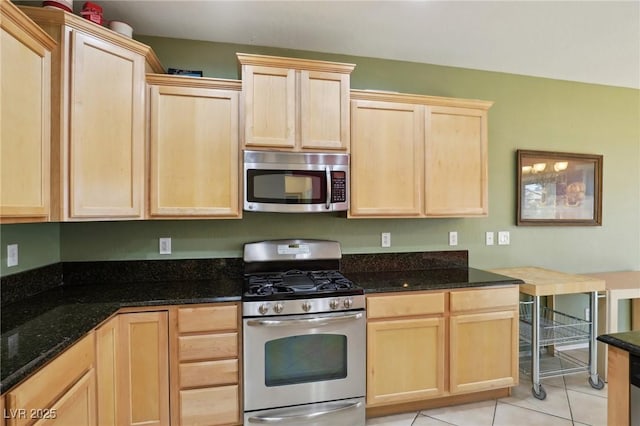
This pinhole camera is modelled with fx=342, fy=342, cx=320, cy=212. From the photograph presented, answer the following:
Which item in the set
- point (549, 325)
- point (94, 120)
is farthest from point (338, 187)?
point (549, 325)

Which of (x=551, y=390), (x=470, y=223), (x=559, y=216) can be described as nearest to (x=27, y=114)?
(x=470, y=223)

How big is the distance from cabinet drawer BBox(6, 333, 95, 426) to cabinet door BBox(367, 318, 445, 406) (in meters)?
1.52

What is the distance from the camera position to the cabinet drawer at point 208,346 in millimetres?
1943

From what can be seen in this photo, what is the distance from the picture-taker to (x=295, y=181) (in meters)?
2.34

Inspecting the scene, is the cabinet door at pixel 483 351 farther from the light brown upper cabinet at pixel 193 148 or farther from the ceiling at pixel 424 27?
the ceiling at pixel 424 27

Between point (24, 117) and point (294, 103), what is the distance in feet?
4.67

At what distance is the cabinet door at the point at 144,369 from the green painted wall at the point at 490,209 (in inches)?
27.1

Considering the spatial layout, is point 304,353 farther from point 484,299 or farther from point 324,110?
point 324,110

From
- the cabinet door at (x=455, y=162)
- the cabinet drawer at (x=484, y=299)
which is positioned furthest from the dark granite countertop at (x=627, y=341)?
the cabinet door at (x=455, y=162)

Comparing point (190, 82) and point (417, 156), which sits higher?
point (190, 82)

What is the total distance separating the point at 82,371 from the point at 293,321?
3.38ft

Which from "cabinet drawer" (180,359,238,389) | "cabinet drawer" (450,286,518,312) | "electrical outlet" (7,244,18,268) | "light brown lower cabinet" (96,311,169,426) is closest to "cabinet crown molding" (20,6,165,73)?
"electrical outlet" (7,244,18,268)

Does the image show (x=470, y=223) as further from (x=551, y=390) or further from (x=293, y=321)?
(x=293, y=321)

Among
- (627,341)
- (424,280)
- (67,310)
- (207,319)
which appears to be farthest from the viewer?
(424,280)
